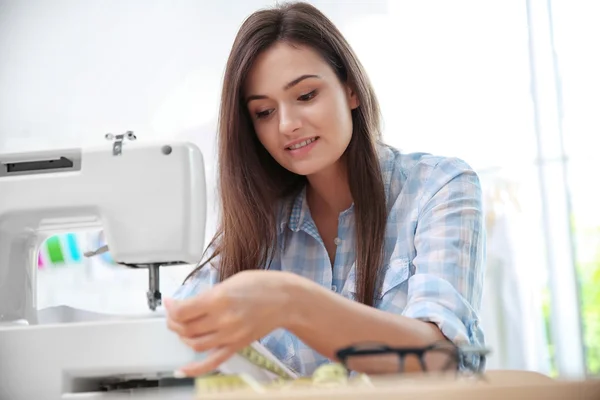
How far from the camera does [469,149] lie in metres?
3.19

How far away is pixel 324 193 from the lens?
1790 mm

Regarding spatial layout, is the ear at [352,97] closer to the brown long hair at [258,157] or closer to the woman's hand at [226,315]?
the brown long hair at [258,157]

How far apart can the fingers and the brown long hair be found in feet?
2.42

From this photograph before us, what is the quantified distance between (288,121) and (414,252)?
0.38 meters

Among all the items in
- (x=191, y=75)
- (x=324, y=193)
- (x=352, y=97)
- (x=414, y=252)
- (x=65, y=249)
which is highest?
(x=191, y=75)

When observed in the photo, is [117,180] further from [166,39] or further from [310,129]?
[166,39]

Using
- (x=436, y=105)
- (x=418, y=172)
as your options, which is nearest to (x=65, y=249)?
(x=436, y=105)

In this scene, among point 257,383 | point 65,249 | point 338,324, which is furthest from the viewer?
point 65,249

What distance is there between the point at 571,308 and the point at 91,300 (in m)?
2.06

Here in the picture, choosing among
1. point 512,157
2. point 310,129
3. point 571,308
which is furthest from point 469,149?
point 310,129

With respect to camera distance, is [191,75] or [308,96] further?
[191,75]

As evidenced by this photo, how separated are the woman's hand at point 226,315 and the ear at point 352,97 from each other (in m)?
0.90

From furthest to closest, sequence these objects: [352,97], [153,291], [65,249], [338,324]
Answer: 1. [65,249]
2. [352,97]
3. [153,291]
4. [338,324]

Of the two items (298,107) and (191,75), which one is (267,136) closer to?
(298,107)
